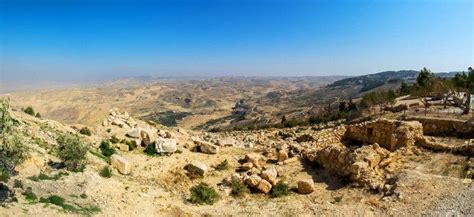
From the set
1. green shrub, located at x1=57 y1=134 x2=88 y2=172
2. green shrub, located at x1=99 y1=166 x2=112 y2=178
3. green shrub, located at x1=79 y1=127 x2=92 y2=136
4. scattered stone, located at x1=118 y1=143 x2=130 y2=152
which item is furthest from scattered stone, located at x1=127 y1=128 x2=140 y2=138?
green shrub, located at x1=57 y1=134 x2=88 y2=172

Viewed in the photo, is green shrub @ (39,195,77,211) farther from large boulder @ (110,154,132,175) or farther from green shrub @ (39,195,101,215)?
large boulder @ (110,154,132,175)

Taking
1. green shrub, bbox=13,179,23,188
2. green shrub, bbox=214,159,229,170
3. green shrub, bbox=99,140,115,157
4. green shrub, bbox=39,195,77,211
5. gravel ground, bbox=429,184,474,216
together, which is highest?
green shrub, bbox=13,179,23,188

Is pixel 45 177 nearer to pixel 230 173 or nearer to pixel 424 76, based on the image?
pixel 230 173

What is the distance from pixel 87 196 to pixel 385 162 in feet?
49.4

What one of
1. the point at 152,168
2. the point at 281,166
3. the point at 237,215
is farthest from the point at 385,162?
the point at 152,168

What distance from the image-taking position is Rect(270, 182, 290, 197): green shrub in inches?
791

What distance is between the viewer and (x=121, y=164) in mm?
22078

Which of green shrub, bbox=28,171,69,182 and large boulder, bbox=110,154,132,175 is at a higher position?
green shrub, bbox=28,171,69,182

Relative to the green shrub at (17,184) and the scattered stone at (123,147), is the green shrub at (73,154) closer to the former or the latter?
the green shrub at (17,184)

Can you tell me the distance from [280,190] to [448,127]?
15.1 m

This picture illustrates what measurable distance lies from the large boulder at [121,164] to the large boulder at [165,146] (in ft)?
10.6

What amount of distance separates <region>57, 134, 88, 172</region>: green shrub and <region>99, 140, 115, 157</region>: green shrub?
3749mm

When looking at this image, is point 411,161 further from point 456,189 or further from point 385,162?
point 456,189

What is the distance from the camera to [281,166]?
78.9 ft
